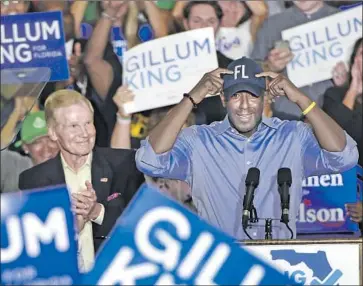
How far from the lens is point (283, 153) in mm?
5020

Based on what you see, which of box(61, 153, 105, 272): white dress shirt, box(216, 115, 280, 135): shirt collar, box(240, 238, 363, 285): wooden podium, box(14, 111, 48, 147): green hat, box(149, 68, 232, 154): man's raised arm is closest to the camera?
box(240, 238, 363, 285): wooden podium

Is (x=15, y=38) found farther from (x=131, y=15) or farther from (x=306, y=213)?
(x=306, y=213)

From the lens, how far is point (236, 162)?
5.12m

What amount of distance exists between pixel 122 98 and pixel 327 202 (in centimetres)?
146

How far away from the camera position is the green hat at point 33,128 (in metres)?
6.39

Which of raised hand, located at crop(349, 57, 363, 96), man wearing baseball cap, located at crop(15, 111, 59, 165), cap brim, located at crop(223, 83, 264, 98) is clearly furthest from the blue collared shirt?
raised hand, located at crop(349, 57, 363, 96)

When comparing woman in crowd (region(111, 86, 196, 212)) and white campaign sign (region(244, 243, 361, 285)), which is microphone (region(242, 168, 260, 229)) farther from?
woman in crowd (region(111, 86, 196, 212))

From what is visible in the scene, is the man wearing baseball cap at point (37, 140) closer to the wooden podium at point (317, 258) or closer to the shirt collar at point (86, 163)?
the shirt collar at point (86, 163)

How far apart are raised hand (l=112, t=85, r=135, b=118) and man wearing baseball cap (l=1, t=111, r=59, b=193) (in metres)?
0.47

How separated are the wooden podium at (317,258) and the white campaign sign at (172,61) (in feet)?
9.57

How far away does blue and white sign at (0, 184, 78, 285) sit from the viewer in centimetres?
267

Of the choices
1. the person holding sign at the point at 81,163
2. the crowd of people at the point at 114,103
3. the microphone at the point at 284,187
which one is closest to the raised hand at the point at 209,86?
the crowd of people at the point at 114,103

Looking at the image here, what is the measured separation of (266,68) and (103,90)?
3.41 feet

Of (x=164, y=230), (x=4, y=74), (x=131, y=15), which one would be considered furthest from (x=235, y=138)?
(x=164, y=230)
